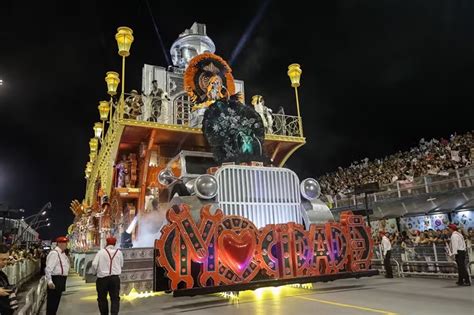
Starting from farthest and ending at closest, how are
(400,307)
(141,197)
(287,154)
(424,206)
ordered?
(424,206)
(287,154)
(141,197)
(400,307)

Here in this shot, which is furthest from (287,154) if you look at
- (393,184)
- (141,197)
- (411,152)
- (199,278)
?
(411,152)

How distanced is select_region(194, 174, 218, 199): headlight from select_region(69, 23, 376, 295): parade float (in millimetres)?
19

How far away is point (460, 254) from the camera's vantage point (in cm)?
748

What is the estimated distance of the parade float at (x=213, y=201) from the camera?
18.4 feet

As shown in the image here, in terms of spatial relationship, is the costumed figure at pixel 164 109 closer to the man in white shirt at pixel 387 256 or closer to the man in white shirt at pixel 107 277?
the man in white shirt at pixel 107 277

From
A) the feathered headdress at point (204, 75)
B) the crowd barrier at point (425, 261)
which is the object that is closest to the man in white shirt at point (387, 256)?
the crowd barrier at point (425, 261)

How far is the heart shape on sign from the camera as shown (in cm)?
573

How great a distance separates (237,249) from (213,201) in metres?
1.06

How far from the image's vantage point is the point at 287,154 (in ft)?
36.2

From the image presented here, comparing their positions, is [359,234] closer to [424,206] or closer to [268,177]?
[268,177]

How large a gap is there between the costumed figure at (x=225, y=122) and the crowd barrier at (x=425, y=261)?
17.4 feet

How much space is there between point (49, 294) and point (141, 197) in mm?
3532

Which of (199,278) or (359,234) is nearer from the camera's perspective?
(199,278)

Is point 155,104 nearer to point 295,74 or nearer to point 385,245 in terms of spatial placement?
point 295,74
